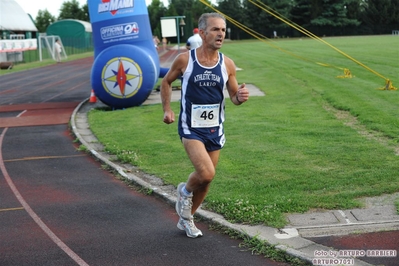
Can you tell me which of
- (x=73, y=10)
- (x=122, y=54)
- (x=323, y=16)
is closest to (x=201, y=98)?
(x=122, y=54)

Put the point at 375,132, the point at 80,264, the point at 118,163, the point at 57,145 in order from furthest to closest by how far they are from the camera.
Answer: the point at 57,145 → the point at 375,132 → the point at 118,163 → the point at 80,264

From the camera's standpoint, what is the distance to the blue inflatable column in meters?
17.5

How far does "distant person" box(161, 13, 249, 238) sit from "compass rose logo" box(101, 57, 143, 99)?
1076 cm

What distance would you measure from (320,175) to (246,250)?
9.34ft


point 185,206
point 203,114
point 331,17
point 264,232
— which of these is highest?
point 331,17

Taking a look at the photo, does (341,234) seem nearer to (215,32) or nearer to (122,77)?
(215,32)

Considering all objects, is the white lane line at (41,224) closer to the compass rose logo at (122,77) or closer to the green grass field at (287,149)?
the green grass field at (287,149)

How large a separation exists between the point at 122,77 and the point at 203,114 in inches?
440

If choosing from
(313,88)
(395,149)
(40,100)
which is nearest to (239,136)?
(395,149)

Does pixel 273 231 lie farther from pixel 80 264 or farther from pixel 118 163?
pixel 118 163

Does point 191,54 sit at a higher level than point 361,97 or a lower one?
higher

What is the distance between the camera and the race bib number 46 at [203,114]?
6.72m

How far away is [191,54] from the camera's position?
22.1ft

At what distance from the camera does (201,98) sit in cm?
670
